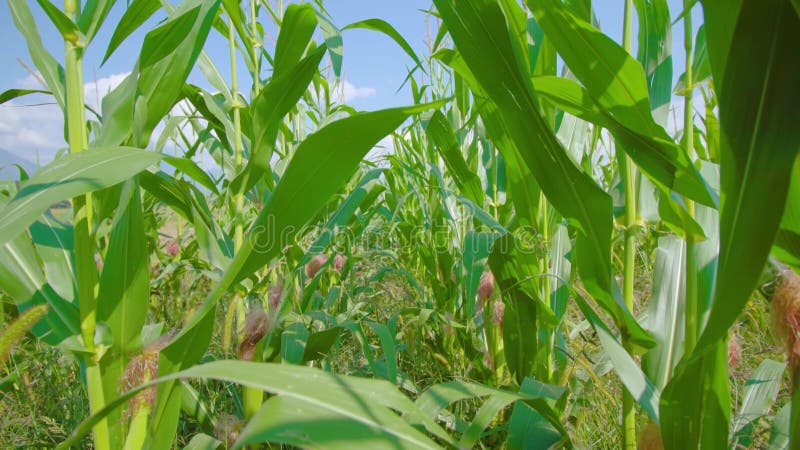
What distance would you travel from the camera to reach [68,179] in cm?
54

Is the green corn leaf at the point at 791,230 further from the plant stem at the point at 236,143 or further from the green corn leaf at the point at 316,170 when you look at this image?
the plant stem at the point at 236,143

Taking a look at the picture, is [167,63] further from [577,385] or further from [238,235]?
[577,385]

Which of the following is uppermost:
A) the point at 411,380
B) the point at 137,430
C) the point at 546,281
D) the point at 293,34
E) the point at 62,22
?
the point at 293,34

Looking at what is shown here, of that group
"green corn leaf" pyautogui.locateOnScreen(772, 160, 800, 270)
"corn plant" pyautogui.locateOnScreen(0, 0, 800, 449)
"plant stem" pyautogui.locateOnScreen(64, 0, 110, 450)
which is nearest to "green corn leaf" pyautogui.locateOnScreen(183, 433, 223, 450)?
"corn plant" pyautogui.locateOnScreen(0, 0, 800, 449)

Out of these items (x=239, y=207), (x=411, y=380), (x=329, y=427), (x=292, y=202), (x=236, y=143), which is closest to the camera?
(x=329, y=427)

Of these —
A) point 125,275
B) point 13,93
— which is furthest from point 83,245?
point 13,93

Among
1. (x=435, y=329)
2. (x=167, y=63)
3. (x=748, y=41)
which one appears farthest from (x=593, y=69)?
(x=435, y=329)

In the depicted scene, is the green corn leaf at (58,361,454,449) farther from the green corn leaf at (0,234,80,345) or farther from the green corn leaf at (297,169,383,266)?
the green corn leaf at (297,169,383,266)

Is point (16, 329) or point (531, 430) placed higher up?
point (16, 329)

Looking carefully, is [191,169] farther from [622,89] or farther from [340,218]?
[622,89]

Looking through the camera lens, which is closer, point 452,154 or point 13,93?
point 13,93

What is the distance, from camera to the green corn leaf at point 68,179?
0.49 meters

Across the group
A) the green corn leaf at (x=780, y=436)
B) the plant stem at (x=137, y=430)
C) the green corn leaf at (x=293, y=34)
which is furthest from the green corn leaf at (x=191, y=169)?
the green corn leaf at (x=780, y=436)

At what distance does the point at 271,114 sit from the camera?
2.75 feet
